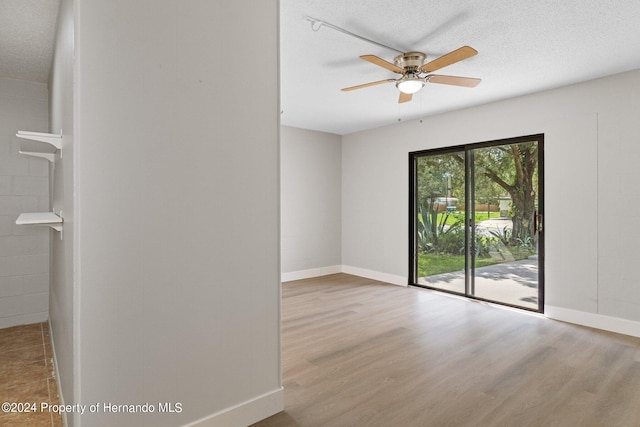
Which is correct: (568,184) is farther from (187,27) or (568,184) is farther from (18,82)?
(18,82)

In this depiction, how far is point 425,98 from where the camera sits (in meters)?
4.30

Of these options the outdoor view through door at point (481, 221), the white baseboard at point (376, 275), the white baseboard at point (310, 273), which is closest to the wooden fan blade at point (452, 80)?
the outdoor view through door at point (481, 221)

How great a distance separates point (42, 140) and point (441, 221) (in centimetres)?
475

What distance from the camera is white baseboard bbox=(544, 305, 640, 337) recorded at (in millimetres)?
3426

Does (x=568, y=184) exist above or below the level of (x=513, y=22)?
below

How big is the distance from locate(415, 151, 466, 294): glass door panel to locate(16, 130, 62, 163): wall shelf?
15.1ft

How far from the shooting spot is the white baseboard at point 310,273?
5812 mm

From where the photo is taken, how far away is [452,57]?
2.55m

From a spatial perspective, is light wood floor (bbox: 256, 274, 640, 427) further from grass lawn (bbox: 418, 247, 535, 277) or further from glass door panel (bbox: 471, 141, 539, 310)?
grass lawn (bbox: 418, 247, 535, 277)

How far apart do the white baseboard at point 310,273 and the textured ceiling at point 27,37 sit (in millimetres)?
4041

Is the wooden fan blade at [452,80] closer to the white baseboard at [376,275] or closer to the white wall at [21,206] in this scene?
the white baseboard at [376,275]

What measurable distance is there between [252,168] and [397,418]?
1.73 meters

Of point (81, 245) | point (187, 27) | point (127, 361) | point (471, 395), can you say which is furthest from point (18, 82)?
point (471, 395)

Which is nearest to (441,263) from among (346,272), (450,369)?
(346,272)
